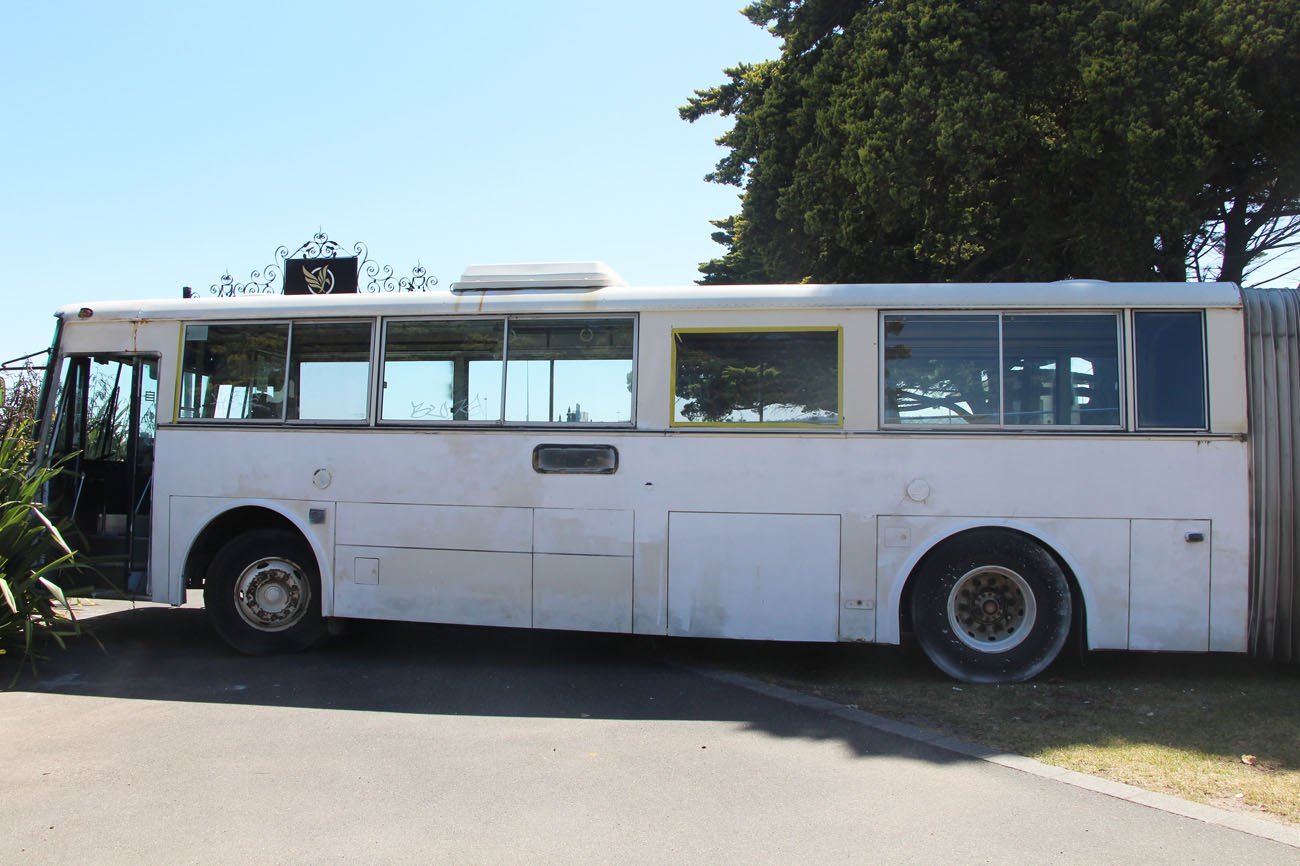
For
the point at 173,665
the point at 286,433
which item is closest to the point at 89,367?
the point at 286,433

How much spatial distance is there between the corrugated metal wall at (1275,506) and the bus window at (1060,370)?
941 mm

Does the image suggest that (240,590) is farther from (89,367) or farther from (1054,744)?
(1054,744)

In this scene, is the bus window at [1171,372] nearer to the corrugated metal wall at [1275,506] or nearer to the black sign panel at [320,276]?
the corrugated metal wall at [1275,506]

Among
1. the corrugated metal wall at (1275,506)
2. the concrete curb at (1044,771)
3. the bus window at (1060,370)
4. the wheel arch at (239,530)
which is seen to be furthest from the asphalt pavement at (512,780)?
the corrugated metal wall at (1275,506)

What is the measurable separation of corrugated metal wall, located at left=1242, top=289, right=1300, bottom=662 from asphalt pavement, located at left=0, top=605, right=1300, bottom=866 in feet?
8.60

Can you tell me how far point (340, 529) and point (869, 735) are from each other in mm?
4249

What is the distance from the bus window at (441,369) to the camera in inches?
279

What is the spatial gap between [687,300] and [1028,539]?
3.00 metres

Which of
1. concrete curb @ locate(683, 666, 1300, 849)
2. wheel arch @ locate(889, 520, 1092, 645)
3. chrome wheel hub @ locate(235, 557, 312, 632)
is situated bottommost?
concrete curb @ locate(683, 666, 1300, 849)

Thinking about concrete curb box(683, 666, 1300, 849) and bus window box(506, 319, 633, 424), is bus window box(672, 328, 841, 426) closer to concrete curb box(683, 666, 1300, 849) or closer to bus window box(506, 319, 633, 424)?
bus window box(506, 319, 633, 424)

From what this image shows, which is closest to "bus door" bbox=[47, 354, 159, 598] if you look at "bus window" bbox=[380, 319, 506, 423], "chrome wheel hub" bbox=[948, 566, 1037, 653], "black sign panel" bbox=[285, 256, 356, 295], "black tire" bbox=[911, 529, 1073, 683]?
"black sign panel" bbox=[285, 256, 356, 295]

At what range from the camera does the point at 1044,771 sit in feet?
15.8

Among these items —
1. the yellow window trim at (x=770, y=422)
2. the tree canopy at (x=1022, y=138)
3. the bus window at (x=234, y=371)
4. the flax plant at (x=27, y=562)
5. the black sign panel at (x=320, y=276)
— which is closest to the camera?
the yellow window trim at (x=770, y=422)

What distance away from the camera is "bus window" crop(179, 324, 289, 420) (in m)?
7.38
